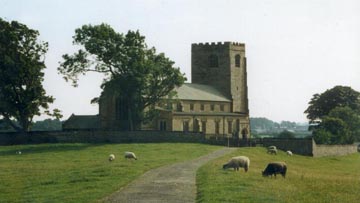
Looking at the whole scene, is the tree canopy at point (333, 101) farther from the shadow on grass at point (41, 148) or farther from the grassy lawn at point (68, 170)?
the shadow on grass at point (41, 148)

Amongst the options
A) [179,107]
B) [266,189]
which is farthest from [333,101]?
[266,189]

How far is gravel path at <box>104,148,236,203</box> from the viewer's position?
2548cm

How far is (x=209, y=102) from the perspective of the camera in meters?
102

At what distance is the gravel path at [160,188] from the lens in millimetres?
25484

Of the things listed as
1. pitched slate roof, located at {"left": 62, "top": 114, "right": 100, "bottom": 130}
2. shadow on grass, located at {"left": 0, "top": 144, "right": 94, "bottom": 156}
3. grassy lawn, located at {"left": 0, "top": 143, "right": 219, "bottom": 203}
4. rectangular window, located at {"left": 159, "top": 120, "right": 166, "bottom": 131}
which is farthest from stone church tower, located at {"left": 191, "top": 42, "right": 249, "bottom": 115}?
shadow on grass, located at {"left": 0, "top": 144, "right": 94, "bottom": 156}

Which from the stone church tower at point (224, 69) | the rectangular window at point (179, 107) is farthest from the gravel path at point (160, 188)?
the stone church tower at point (224, 69)

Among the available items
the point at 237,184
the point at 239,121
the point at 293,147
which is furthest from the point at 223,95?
the point at 237,184

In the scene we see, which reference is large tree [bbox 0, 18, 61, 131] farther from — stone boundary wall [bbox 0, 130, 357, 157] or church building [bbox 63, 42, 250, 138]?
church building [bbox 63, 42, 250, 138]

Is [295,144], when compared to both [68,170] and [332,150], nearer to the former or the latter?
[332,150]

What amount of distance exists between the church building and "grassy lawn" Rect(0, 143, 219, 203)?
22.7m

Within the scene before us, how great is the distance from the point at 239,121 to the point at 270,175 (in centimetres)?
6792

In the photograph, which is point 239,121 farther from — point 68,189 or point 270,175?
point 68,189

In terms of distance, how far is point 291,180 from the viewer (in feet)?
114

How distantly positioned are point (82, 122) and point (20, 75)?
2145 centimetres
